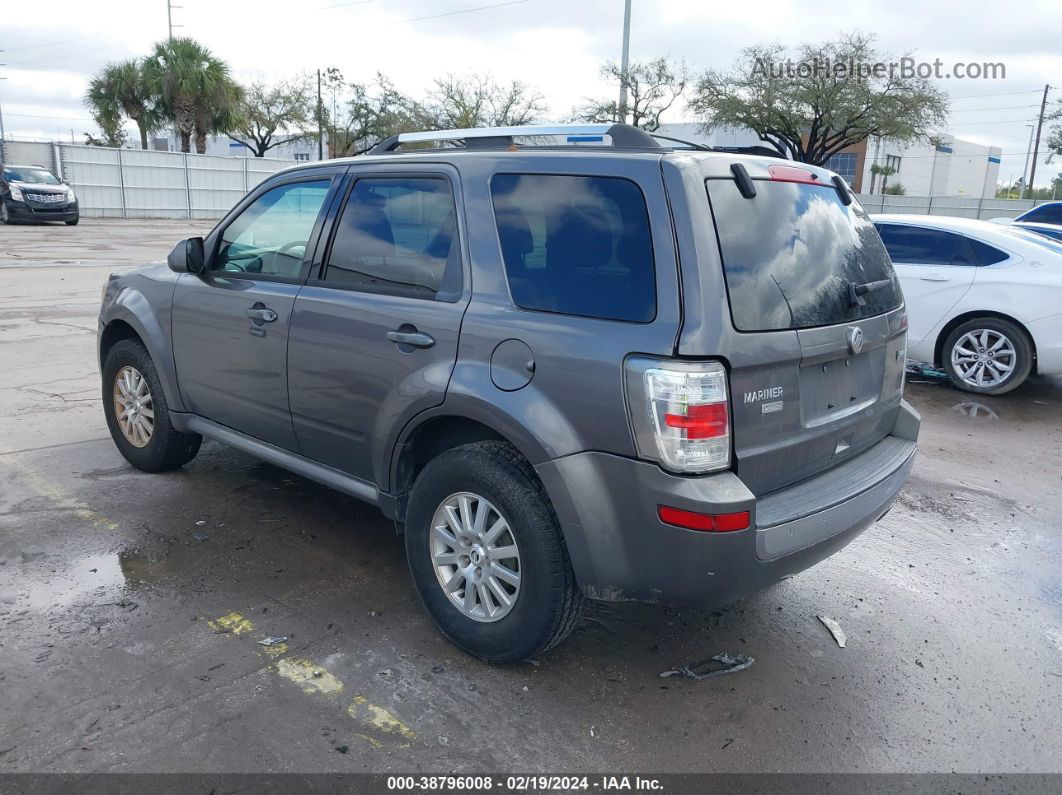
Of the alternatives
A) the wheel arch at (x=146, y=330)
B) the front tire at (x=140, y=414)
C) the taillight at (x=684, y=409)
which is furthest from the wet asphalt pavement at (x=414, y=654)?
the taillight at (x=684, y=409)

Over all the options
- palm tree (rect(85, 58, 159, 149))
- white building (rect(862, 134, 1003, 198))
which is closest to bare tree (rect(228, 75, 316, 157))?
palm tree (rect(85, 58, 159, 149))

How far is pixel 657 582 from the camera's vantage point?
112 inches

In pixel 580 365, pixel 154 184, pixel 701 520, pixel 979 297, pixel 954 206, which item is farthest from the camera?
pixel 954 206

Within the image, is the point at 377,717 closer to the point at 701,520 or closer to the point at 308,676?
the point at 308,676

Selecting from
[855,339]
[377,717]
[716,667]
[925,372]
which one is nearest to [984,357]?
[925,372]

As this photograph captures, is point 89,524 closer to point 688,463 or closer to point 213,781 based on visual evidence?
point 213,781

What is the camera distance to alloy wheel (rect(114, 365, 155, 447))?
5.04 meters

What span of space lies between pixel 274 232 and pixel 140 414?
1590 millimetres

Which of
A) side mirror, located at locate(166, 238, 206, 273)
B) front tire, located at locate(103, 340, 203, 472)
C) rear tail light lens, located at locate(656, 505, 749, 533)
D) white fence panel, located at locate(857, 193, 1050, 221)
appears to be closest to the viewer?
rear tail light lens, located at locate(656, 505, 749, 533)

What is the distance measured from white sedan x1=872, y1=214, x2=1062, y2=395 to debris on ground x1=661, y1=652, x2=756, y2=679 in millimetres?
5558

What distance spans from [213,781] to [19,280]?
44.4 ft

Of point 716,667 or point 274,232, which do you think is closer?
point 716,667

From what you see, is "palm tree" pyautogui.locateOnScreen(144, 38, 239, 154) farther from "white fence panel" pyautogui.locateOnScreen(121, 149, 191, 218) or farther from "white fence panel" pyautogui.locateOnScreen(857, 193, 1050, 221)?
"white fence panel" pyautogui.locateOnScreen(857, 193, 1050, 221)

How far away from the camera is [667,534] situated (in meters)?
2.75
